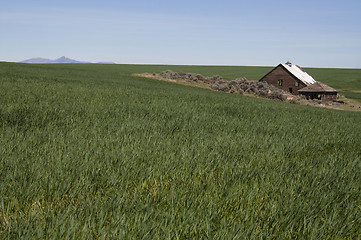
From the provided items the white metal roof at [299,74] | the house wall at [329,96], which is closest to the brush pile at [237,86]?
the house wall at [329,96]

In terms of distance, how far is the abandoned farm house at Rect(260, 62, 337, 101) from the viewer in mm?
53000

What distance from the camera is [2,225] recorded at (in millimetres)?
2061

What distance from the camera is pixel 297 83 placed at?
58.5 metres

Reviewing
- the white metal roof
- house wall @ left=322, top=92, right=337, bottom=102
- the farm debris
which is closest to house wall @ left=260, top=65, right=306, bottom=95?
the white metal roof

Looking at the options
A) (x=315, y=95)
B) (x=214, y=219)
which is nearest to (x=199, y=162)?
(x=214, y=219)

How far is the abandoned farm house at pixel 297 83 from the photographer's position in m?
53.0

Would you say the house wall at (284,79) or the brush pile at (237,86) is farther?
the house wall at (284,79)

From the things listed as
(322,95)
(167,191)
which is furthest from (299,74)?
(167,191)

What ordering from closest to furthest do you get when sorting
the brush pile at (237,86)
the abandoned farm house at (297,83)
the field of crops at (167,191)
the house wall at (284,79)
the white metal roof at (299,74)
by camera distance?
1. the field of crops at (167,191)
2. the brush pile at (237,86)
3. the abandoned farm house at (297,83)
4. the white metal roof at (299,74)
5. the house wall at (284,79)

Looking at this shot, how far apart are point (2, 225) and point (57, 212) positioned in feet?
1.20

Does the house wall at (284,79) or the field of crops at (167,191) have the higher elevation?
the house wall at (284,79)

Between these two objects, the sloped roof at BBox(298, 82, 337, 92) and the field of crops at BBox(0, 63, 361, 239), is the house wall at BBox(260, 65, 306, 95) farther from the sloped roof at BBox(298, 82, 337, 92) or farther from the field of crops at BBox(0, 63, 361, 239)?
the field of crops at BBox(0, 63, 361, 239)

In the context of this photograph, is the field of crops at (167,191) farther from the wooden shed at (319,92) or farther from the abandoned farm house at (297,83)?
the abandoned farm house at (297,83)

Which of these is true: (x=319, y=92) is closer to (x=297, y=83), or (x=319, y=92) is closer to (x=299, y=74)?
(x=297, y=83)
